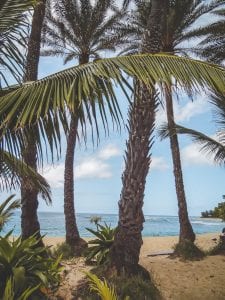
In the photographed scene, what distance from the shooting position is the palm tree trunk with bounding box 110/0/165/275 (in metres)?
8.91

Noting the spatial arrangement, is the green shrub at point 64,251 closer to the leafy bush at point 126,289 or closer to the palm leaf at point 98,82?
the leafy bush at point 126,289

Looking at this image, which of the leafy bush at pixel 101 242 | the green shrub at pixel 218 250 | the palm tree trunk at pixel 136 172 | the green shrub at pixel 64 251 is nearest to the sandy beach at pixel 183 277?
the leafy bush at pixel 101 242

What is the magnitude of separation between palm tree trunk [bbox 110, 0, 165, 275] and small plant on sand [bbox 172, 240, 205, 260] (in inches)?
173

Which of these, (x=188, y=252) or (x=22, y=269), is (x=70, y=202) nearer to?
(x=188, y=252)

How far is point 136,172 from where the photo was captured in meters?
9.16

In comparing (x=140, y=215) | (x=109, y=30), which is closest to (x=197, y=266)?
(x=140, y=215)

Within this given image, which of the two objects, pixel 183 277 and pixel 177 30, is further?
pixel 177 30

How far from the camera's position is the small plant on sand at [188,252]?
13000mm

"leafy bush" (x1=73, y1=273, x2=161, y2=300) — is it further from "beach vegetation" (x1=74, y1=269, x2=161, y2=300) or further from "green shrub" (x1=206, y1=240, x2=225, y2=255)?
"green shrub" (x1=206, y1=240, x2=225, y2=255)

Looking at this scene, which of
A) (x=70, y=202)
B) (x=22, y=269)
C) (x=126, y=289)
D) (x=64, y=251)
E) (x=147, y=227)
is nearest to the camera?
(x=22, y=269)

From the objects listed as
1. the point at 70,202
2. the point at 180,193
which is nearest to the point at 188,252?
the point at 180,193

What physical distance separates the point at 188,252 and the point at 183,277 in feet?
7.98

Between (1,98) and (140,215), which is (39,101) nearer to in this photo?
(1,98)

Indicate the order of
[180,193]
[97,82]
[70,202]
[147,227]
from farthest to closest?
[147,227]
[180,193]
[70,202]
[97,82]
